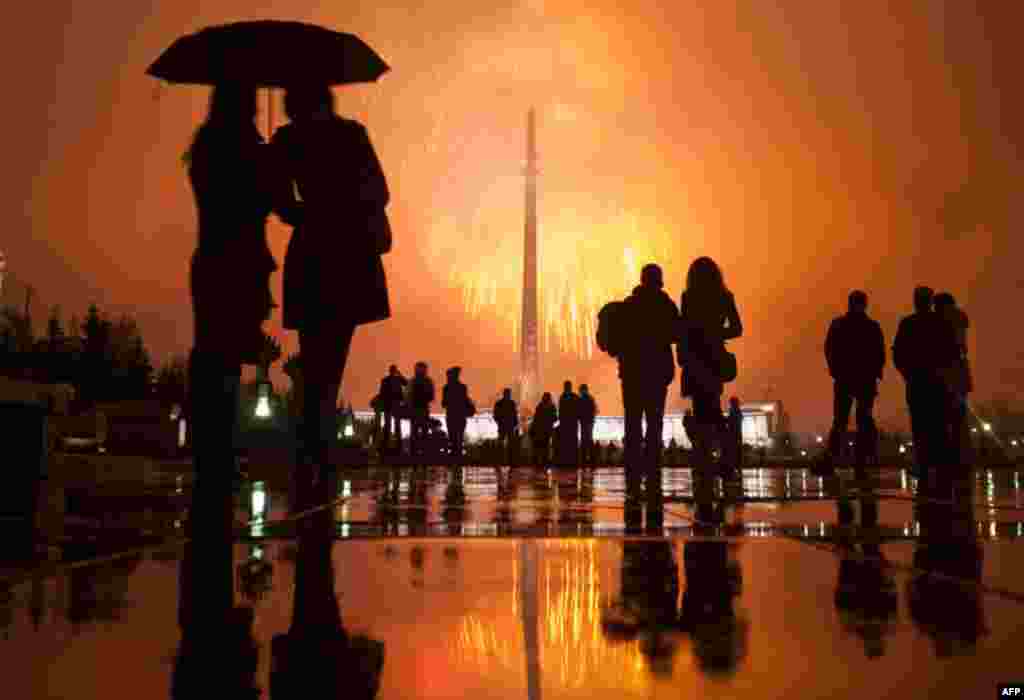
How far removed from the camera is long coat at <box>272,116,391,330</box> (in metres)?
4.73

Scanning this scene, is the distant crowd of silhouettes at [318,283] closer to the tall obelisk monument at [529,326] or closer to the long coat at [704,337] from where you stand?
the long coat at [704,337]

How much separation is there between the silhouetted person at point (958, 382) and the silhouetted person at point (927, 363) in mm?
92

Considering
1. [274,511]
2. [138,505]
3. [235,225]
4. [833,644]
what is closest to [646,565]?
[833,644]

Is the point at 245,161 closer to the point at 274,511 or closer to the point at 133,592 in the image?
the point at 133,592

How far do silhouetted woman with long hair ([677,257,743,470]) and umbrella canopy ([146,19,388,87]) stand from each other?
421cm

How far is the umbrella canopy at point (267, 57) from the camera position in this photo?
164 inches

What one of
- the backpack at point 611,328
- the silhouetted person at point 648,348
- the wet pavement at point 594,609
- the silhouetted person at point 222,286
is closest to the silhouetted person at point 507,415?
the backpack at point 611,328

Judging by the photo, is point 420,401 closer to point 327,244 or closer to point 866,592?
point 327,244

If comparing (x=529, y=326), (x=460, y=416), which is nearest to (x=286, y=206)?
(x=460, y=416)

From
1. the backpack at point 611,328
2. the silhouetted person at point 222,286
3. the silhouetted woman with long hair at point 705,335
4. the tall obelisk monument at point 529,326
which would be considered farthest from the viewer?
the tall obelisk monument at point 529,326

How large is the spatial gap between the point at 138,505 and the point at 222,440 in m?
4.19

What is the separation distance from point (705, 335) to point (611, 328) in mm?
1115

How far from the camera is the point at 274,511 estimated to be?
624 cm

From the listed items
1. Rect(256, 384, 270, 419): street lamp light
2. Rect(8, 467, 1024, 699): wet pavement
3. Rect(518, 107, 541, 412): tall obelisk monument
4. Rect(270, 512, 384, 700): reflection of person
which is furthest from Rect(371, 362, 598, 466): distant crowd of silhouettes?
Rect(518, 107, 541, 412): tall obelisk monument
